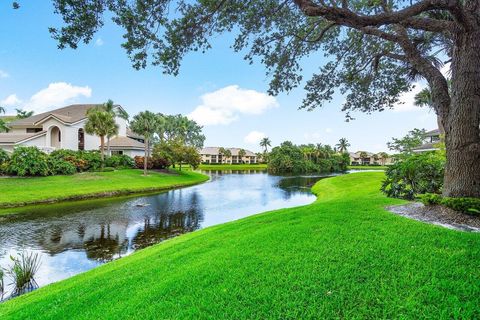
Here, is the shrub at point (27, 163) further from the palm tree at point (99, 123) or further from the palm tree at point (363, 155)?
the palm tree at point (363, 155)

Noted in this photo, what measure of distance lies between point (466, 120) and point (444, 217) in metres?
2.37

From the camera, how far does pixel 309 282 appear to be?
12.3 feet

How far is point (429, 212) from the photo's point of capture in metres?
6.84

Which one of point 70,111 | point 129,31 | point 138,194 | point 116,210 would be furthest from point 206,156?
point 129,31

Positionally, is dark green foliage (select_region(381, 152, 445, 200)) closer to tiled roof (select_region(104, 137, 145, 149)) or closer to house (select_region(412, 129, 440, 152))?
house (select_region(412, 129, 440, 152))

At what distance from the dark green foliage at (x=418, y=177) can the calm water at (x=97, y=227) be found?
1022 centimetres

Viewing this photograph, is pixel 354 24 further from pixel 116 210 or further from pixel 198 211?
pixel 116 210

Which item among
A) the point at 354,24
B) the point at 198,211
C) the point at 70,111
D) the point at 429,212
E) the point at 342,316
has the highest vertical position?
the point at 70,111

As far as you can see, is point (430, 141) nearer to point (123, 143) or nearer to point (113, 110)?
point (123, 143)

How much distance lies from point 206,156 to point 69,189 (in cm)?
9740

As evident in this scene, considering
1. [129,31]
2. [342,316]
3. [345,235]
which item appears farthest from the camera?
[129,31]

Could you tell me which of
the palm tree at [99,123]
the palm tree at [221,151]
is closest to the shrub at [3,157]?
the palm tree at [99,123]

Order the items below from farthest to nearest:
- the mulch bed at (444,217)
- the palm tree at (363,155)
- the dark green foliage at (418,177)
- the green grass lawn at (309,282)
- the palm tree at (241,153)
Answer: the palm tree at (363,155) → the palm tree at (241,153) → the dark green foliage at (418,177) → the mulch bed at (444,217) → the green grass lawn at (309,282)

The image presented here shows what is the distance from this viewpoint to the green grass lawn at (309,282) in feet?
10.6
